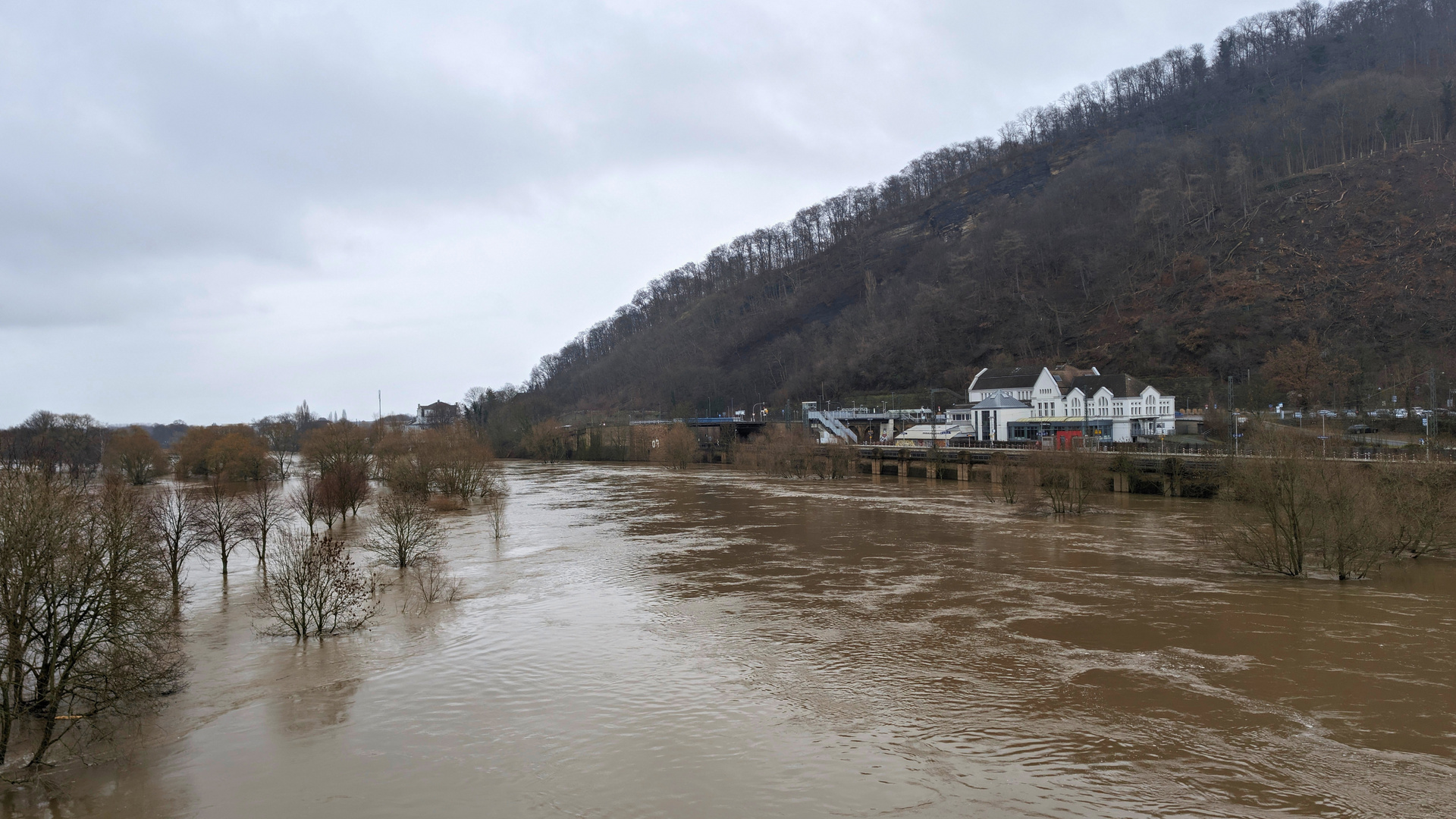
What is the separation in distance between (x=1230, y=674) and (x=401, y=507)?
90.2ft

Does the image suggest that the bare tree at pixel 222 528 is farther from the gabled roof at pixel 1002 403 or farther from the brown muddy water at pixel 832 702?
the gabled roof at pixel 1002 403

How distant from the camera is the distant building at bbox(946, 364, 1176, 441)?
8006 centimetres

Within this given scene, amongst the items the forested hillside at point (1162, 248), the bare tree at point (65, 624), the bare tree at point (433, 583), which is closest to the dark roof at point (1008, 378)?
the forested hillside at point (1162, 248)

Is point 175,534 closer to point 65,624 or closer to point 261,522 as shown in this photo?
point 261,522

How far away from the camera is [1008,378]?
94.2 m

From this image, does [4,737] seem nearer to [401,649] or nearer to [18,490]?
[18,490]

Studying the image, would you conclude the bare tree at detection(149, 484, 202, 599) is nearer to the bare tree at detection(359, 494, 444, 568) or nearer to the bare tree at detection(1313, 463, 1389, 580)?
the bare tree at detection(359, 494, 444, 568)

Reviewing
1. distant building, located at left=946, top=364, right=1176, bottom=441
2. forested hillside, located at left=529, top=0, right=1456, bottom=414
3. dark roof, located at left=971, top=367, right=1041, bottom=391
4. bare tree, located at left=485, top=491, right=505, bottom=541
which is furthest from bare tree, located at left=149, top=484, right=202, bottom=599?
forested hillside, located at left=529, top=0, right=1456, bottom=414

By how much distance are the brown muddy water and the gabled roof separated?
65.4 m

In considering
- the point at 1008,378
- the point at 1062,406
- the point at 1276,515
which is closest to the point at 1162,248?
the point at 1008,378

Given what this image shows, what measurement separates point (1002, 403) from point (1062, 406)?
6623 mm

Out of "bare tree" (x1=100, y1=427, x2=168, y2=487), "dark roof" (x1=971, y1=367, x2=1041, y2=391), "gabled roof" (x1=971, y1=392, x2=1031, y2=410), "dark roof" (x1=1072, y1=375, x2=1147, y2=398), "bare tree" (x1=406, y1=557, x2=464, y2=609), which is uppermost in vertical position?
"dark roof" (x1=971, y1=367, x2=1041, y2=391)

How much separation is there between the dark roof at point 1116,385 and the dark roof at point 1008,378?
6.22 m

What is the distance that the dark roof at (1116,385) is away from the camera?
267ft
